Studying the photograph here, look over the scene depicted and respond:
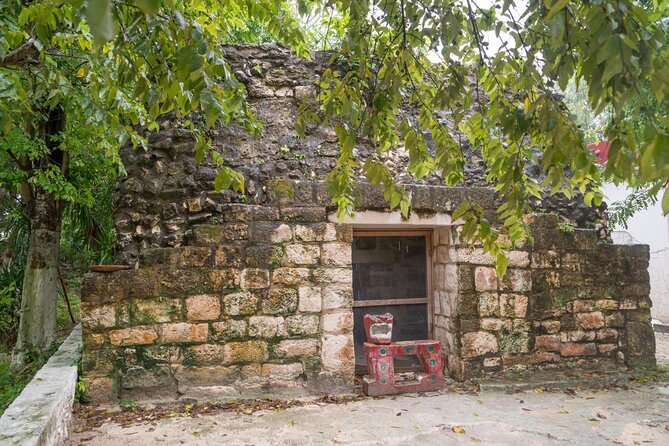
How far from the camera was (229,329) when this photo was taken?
3.75m

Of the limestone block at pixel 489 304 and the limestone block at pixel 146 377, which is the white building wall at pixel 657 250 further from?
the limestone block at pixel 146 377

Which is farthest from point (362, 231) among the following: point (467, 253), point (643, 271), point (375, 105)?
point (643, 271)

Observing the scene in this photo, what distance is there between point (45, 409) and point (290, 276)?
184cm

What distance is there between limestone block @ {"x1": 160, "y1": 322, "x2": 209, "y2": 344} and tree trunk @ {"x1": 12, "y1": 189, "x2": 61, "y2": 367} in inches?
75.8

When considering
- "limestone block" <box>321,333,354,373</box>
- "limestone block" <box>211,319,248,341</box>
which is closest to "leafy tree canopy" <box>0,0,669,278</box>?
"limestone block" <box>211,319,248,341</box>

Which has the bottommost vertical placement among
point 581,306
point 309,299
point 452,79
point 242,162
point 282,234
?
point 581,306

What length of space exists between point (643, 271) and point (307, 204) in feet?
11.0

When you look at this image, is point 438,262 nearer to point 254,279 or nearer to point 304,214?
point 304,214

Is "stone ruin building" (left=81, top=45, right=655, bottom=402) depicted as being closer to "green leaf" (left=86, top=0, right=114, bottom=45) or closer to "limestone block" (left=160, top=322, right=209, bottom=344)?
"limestone block" (left=160, top=322, right=209, bottom=344)

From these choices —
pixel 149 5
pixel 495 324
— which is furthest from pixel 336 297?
pixel 149 5

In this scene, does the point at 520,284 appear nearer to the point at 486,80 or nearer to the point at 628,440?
the point at 628,440

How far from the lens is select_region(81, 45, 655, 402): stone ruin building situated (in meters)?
3.65

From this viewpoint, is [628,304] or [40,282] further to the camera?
[40,282]

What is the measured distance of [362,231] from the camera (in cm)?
440
